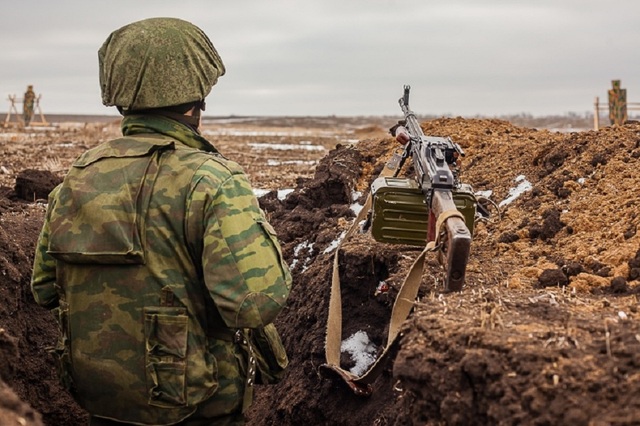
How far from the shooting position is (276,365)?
12.5ft

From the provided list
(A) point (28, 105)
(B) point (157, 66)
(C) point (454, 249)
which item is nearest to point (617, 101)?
(C) point (454, 249)

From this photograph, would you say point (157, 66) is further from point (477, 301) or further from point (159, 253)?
point (477, 301)

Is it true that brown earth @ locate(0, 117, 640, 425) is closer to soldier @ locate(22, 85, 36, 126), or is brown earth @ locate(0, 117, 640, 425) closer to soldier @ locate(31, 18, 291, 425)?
soldier @ locate(31, 18, 291, 425)

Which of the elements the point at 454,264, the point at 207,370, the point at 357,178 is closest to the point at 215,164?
the point at 207,370

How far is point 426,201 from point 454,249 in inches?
39.9

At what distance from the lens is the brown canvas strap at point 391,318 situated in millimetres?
4086

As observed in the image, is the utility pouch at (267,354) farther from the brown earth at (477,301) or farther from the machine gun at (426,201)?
the machine gun at (426,201)

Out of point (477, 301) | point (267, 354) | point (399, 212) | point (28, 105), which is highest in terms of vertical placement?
point (28, 105)

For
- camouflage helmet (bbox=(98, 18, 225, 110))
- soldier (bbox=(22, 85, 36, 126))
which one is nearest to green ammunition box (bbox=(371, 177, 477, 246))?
camouflage helmet (bbox=(98, 18, 225, 110))

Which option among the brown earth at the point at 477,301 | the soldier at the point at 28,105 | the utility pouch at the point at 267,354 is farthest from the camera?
the soldier at the point at 28,105

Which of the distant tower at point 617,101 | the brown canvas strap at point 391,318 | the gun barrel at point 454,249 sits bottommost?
the brown canvas strap at point 391,318

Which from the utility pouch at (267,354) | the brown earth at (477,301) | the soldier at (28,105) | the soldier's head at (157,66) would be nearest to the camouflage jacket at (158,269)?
the soldier's head at (157,66)

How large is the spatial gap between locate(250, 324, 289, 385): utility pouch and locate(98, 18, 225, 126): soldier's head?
3.62 feet

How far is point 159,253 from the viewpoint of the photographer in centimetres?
322
